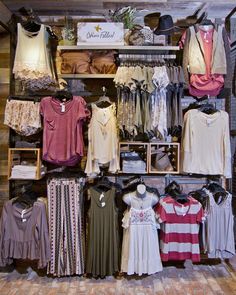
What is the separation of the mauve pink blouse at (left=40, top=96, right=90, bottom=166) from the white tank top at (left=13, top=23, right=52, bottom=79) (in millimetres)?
288

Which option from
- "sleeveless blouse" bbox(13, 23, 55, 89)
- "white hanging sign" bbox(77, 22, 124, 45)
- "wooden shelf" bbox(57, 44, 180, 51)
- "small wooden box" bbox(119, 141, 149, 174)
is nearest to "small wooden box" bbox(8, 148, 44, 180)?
"sleeveless blouse" bbox(13, 23, 55, 89)

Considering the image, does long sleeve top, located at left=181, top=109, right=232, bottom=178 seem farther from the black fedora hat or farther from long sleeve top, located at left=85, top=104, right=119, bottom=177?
the black fedora hat

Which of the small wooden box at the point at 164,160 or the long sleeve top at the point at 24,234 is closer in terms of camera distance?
the long sleeve top at the point at 24,234

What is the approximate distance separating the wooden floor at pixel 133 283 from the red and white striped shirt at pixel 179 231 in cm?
22

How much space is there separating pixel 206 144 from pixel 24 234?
6.46 ft

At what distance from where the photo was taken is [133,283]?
3.14 metres

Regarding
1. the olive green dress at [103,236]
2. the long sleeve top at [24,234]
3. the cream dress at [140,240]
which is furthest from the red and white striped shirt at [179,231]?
the long sleeve top at [24,234]

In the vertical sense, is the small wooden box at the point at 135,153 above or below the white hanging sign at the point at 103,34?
below

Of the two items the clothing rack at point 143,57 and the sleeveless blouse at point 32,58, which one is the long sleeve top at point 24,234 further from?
the clothing rack at point 143,57

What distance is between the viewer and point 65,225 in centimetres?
322

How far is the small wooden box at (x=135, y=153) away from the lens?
3354mm

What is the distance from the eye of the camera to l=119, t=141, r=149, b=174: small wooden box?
132 inches

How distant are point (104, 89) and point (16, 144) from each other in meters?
A: 1.11

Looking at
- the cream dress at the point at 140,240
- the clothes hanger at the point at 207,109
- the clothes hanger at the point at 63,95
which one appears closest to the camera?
the cream dress at the point at 140,240
